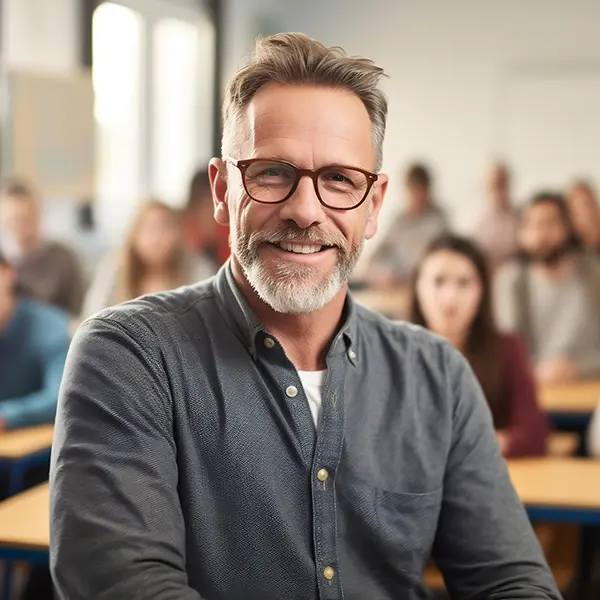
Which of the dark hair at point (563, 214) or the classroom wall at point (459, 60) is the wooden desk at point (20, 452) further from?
the classroom wall at point (459, 60)

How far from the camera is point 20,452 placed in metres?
3.28

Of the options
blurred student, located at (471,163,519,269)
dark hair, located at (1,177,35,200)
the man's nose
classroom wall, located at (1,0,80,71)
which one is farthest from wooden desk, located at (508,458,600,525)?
blurred student, located at (471,163,519,269)

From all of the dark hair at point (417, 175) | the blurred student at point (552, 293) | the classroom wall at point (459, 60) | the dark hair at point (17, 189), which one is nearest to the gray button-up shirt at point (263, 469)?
the blurred student at point (552, 293)

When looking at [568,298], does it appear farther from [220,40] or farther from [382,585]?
[220,40]

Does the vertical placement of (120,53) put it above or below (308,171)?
above

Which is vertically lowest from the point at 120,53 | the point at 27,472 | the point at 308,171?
the point at 27,472

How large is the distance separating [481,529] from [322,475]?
31 centimetres

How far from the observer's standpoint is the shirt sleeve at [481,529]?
5.31ft

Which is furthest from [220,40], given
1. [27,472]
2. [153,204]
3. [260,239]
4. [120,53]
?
[260,239]

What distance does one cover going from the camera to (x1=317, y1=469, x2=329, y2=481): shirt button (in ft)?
5.00

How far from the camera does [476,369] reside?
3.57 metres

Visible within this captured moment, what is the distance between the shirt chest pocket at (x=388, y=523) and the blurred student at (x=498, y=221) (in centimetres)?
654

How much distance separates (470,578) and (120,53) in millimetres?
6121

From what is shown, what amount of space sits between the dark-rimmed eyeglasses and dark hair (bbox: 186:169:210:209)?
4519 mm
